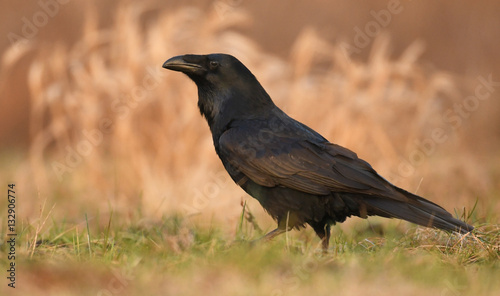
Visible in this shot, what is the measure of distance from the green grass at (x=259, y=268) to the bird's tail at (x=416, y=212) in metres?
0.12

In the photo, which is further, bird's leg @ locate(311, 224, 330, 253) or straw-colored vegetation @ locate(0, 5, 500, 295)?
straw-colored vegetation @ locate(0, 5, 500, 295)

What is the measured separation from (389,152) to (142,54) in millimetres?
3021

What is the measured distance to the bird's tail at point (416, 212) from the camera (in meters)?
4.39

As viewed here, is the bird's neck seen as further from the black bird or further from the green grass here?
the green grass

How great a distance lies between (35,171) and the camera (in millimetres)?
7848

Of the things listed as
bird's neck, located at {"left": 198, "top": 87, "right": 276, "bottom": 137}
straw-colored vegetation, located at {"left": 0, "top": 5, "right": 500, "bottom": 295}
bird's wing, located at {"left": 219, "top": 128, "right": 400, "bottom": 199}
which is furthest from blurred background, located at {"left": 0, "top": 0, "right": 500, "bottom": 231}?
bird's wing, located at {"left": 219, "top": 128, "right": 400, "bottom": 199}

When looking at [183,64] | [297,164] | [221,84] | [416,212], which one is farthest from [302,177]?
[183,64]

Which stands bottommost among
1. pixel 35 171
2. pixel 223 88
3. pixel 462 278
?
pixel 35 171

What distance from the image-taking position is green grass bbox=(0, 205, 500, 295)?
317 cm

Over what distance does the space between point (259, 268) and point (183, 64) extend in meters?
2.09

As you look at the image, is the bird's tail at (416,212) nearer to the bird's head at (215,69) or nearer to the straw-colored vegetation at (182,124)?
the bird's head at (215,69)

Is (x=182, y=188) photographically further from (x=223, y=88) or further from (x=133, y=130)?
(x=223, y=88)

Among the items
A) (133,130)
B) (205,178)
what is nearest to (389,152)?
(205,178)

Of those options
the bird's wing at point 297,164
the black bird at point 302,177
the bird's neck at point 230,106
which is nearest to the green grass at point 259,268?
the black bird at point 302,177
